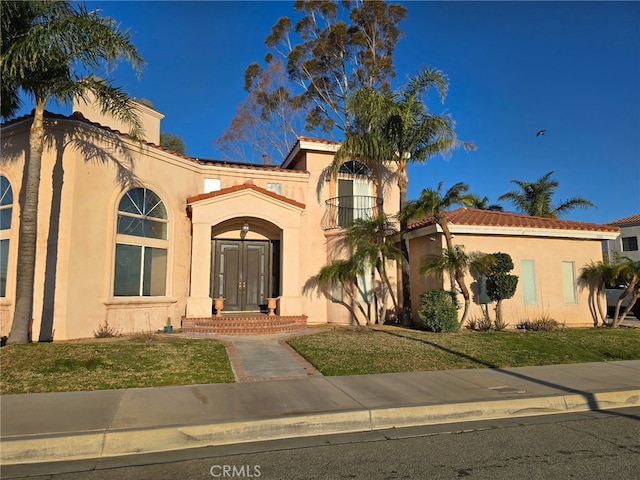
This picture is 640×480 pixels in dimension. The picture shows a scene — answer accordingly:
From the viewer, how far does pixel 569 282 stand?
15555mm

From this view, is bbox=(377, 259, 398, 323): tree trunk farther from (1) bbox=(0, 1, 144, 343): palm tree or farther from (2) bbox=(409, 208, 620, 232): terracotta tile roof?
(1) bbox=(0, 1, 144, 343): palm tree

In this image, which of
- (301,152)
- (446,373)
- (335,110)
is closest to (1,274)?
(301,152)

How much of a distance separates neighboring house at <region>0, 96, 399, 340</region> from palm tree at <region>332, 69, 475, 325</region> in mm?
1930

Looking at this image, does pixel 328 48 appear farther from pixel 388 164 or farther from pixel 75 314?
pixel 75 314

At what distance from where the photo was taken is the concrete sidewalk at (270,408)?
4754mm

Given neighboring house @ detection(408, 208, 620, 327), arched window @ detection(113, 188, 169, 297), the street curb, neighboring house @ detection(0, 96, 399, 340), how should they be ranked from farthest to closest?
neighboring house @ detection(408, 208, 620, 327) → arched window @ detection(113, 188, 169, 297) → neighboring house @ detection(0, 96, 399, 340) → the street curb

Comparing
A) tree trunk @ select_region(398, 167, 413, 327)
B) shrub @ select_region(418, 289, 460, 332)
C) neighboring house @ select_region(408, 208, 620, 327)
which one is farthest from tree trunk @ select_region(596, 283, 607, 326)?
tree trunk @ select_region(398, 167, 413, 327)

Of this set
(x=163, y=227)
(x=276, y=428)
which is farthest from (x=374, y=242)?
(x=276, y=428)

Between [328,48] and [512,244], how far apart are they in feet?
53.1

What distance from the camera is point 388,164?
16.7m

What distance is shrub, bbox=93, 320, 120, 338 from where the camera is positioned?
37.1 feet

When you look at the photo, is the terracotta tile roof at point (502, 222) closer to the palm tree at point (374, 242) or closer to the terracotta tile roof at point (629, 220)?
the palm tree at point (374, 242)

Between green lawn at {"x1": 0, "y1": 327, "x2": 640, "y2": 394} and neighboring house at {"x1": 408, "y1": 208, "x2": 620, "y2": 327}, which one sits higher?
neighboring house at {"x1": 408, "y1": 208, "x2": 620, "y2": 327}

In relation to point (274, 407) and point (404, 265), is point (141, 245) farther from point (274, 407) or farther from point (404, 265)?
point (274, 407)
